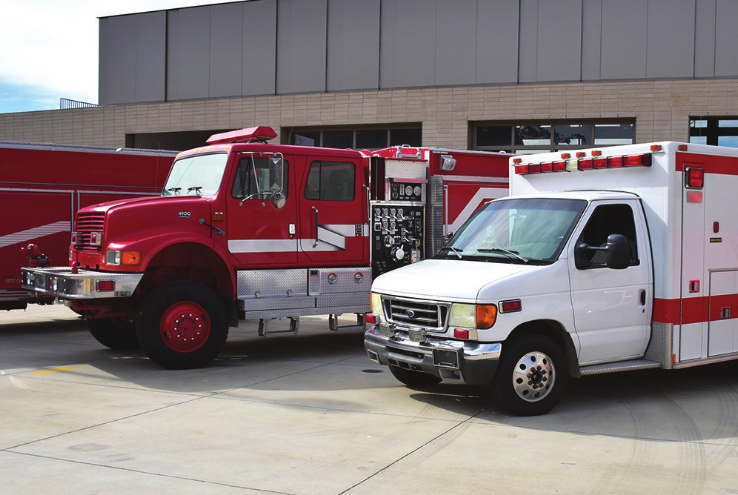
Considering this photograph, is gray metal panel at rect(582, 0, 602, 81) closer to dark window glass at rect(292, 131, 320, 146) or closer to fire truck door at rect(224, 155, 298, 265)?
dark window glass at rect(292, 131, 320, 146)

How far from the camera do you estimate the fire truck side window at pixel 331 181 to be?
10.0m

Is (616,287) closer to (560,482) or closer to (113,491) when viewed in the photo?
(560,482)

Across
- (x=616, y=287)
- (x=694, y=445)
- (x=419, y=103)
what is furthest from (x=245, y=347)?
(x=419, y=103)

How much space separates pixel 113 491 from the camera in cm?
490

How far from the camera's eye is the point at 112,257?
8.83m

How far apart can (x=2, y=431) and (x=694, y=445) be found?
18.5ft

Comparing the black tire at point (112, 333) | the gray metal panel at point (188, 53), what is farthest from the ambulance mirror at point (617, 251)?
the gray metal panel at point (188, 53)

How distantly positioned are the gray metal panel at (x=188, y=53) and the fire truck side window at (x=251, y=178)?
15.9 m

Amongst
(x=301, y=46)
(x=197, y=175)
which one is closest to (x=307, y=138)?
(x=301, y=46)

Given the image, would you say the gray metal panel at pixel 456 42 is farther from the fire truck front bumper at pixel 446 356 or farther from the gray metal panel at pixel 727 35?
the fire truck front bumper at pixel 446 356

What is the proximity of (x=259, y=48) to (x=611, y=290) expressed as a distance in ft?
61.1

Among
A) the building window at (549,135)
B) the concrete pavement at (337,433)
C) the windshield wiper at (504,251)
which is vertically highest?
the building window at (549,135)

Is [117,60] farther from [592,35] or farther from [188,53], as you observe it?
[592,35]

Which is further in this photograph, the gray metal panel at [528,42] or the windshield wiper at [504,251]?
the gray metal panel at [528,42]
